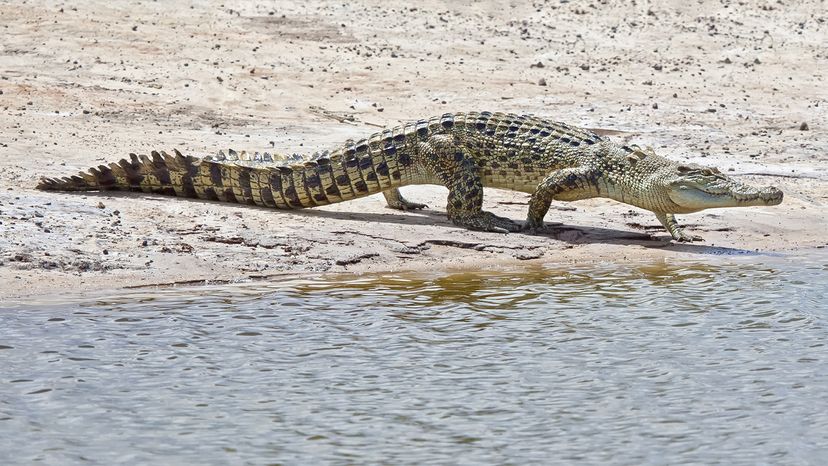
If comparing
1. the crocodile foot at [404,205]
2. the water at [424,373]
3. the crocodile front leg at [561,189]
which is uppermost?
the crocodile front leg at [561,189]

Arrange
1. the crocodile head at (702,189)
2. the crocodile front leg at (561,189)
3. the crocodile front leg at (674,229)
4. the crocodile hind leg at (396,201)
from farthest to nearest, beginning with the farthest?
the crocodile hind leg at (396,201) < the crocodile front leg at (674,229) < the crocodile front leg at (561,189) < the crocodile head at (702,189)

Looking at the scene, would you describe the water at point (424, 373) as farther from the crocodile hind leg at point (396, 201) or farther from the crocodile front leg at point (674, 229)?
the crocodile hind leg at point (396, 201)

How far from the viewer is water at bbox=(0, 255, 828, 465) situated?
4977 mm

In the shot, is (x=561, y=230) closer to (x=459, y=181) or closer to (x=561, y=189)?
(x=561, y=189)

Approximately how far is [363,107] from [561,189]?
3.57 metres

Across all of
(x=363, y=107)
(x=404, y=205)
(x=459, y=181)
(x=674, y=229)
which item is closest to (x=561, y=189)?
(x=459, y=181)

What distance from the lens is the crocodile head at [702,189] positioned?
8750 millimetres

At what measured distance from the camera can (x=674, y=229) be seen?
9.12 metres

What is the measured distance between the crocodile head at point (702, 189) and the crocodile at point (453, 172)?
23 mm

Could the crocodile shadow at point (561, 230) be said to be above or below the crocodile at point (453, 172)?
below

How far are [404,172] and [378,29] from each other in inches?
204

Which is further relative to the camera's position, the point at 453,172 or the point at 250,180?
the point at 250,180

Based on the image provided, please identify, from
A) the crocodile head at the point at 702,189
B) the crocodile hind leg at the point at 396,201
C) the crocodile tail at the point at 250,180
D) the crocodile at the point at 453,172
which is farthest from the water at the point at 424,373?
the crocodile hind leg at the point at 396,201

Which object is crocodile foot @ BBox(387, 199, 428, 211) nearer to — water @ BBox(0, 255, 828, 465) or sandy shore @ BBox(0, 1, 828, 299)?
sandy shore @ BBox(0, 1, 828, 299)
